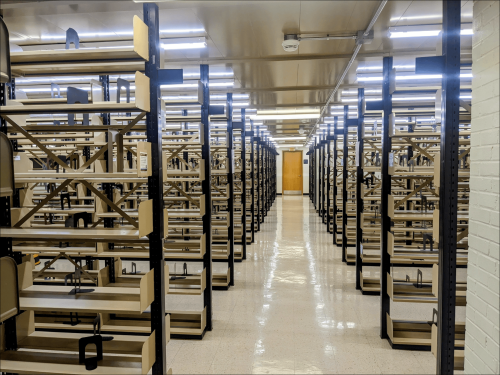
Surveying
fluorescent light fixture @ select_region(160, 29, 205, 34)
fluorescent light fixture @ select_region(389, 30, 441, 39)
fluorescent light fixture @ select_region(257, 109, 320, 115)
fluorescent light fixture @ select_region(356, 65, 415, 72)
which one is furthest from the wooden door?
fluorescent light fixture @ select_region(160, 29, 205, 34)

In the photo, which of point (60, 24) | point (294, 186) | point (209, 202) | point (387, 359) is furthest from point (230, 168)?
point (294, 186)

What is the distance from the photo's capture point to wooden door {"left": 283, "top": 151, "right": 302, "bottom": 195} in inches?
900

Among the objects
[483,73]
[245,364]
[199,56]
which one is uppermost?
[199,56]

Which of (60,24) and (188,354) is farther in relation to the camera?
(60,24)

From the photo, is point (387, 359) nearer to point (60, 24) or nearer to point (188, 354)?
point (188, 354)

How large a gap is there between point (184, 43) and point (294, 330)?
12.1ft

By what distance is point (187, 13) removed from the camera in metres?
4.05

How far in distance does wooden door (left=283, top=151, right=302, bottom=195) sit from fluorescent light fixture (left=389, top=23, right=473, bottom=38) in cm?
1814

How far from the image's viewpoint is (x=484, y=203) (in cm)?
219

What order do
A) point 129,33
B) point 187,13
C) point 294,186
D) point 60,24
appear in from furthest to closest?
1. point 294,186
2. point 129,33
3. point 60,24
4. point 187,13

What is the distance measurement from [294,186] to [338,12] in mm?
19007

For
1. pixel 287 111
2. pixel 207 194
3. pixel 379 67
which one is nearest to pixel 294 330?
pixel 207 194

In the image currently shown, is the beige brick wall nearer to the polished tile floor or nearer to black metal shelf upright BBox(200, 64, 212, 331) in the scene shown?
the polished tile floor

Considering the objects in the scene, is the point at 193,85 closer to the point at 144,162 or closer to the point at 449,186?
the point at 144,162
